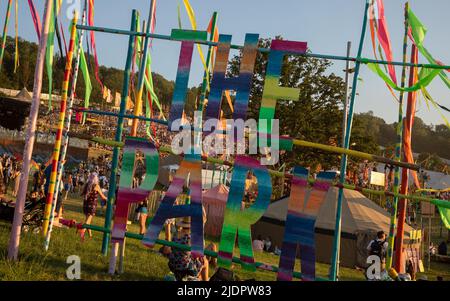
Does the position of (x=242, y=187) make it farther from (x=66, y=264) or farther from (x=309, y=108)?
(x=309, y=108)

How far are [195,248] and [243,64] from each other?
7.56ft

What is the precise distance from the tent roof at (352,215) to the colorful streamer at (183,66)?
381 inches

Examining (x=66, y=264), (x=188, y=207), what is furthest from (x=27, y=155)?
(x=188, y=207)

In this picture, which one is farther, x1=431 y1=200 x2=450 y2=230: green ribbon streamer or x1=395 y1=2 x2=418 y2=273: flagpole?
x1=395 y1=2 x2=418 y2=273: flagpole

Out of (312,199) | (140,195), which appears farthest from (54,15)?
(312,199)

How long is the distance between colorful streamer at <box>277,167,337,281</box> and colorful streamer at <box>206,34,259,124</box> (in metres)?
1.04

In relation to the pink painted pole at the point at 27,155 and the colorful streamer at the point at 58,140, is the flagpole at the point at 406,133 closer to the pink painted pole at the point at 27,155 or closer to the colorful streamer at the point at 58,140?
the colorful streamer at the point at 58,140

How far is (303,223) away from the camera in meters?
5.13

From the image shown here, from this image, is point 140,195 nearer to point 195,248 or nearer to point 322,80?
point 195,248

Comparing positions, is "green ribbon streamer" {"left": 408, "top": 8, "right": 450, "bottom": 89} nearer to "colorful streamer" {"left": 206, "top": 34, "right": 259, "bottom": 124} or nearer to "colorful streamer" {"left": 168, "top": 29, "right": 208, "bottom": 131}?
"colorful streamer" {"left": 206, "top": 34, "right": 259, "bottom": 124}

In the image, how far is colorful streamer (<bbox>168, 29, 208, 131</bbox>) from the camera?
5531 millimetres

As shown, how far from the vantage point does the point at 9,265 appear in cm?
545

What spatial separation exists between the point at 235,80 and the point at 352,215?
10076 millimetres

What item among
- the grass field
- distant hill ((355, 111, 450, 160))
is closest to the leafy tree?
the grass field
